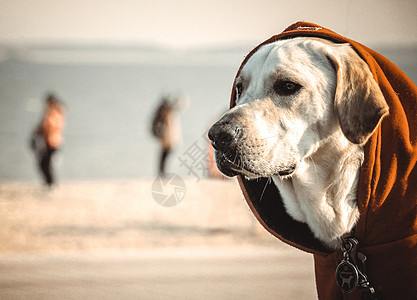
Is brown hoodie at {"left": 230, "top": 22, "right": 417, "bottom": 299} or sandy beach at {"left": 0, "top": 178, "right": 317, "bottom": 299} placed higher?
brown hoodie at {"left": 230, "top": 22, "right": 417, "bottom": 299}

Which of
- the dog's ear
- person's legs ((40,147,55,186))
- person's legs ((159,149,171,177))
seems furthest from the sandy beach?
the dog's ear

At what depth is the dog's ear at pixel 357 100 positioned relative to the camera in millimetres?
2098

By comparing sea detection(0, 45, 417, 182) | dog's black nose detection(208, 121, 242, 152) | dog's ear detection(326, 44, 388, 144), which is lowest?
sea detection(0, 45, 417, 182)

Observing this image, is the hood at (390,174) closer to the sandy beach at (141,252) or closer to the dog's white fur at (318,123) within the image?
the dog's white fur at (318,123)

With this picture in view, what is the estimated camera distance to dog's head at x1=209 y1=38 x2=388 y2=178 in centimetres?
213

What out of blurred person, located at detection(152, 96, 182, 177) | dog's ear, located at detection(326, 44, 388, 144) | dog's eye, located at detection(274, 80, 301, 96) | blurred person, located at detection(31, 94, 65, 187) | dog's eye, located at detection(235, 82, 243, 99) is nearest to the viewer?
dog's ear, located at detection(326, 44, 388, 144)

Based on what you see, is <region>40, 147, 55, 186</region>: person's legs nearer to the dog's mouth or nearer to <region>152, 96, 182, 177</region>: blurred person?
<region>152, 96, 182, 177</region>: blurred person

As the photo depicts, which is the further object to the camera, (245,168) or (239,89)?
(239,89)

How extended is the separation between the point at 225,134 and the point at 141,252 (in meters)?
4.84

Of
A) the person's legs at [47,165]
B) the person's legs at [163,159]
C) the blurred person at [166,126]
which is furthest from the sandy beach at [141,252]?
the blurred person at [166,126]

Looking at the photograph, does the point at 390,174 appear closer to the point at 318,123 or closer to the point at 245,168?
the point at 318,123

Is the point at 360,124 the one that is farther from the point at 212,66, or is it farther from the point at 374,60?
the point at 212,66

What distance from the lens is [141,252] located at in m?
6.64

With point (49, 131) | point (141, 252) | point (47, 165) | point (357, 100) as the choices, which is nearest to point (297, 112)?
point (357, 100)
